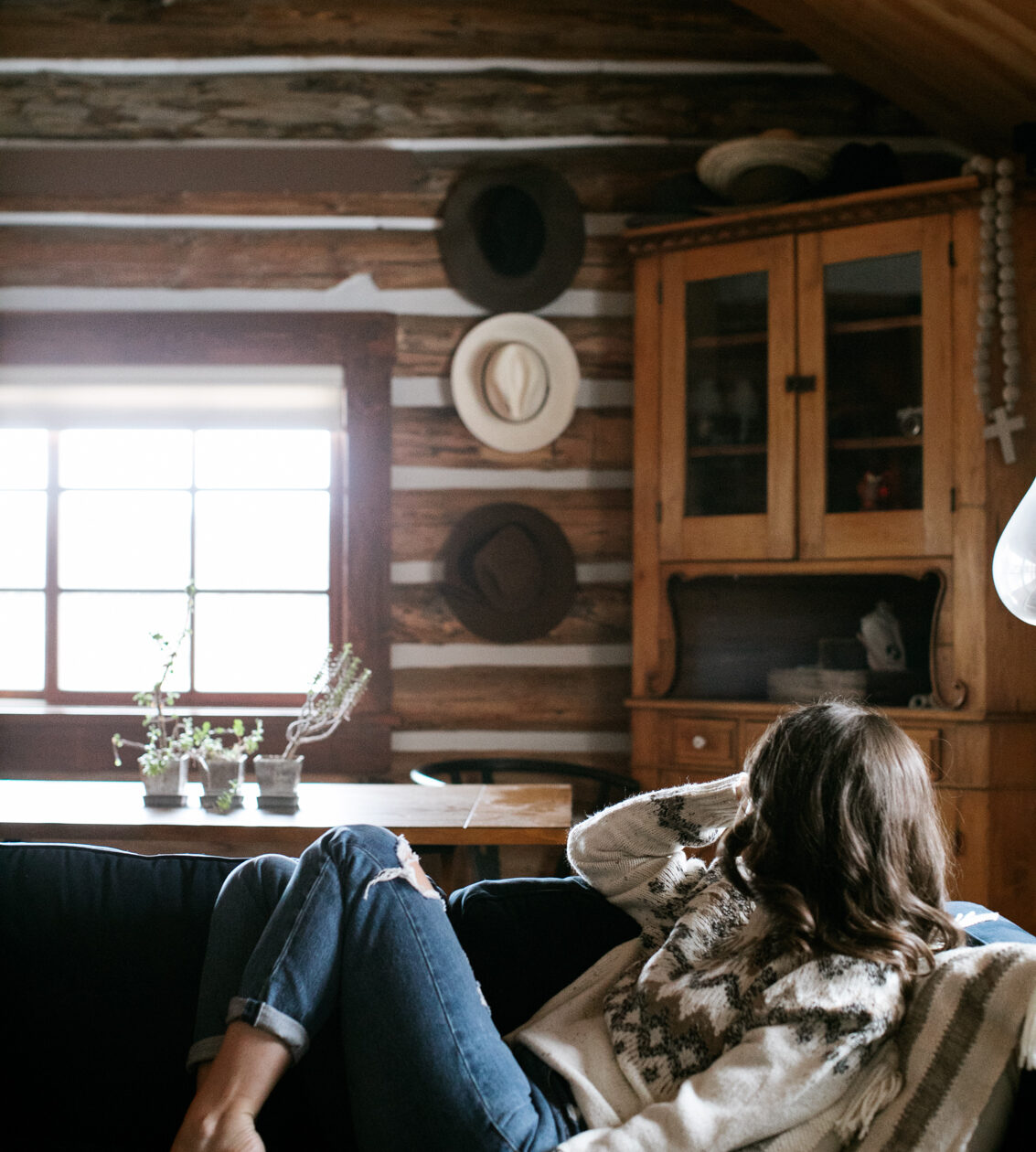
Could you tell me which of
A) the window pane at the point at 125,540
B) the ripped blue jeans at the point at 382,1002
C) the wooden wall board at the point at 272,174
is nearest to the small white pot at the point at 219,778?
the ripped blue jeans at the point at 382,1002

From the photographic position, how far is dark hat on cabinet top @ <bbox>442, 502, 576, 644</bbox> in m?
3.37

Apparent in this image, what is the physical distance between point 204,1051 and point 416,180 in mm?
2827

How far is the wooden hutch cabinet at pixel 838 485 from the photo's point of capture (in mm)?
2691

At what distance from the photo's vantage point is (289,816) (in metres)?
2.28

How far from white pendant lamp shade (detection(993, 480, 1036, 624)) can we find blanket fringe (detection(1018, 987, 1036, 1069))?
1.42 feet

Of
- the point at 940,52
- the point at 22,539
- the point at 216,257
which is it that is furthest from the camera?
the point at 22,539

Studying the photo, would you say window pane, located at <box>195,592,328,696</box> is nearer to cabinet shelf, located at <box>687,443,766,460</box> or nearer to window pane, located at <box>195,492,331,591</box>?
window pane, located at <box>195,492,331,591</box>

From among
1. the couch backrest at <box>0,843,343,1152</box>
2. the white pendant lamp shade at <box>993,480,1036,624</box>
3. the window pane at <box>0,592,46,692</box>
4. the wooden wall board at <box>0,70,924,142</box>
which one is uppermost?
the wooden wall board at <box>0,70,924,142</box>

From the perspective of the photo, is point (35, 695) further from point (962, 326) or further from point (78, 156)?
point (962, 326)

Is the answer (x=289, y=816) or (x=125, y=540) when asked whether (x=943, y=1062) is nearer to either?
(x=289, y=816)

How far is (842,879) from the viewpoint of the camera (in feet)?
4.11

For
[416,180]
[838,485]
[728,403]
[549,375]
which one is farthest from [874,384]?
[416,180]

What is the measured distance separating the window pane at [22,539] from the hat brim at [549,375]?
4.93ft

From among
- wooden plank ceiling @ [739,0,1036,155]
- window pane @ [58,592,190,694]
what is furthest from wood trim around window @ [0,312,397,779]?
wooden plank ceiling @ [739,0,1036,155]
